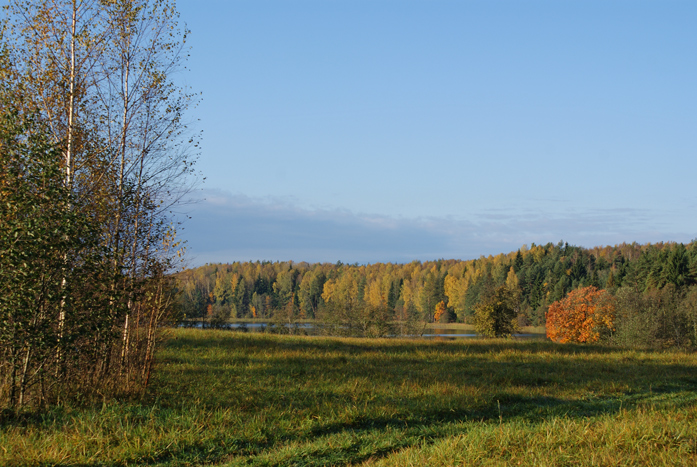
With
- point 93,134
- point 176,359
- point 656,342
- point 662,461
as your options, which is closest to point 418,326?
point 656,342

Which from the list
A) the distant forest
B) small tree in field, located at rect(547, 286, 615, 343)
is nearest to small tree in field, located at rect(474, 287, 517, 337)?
small tree in field, located at rect(547, 286, 615, 343)

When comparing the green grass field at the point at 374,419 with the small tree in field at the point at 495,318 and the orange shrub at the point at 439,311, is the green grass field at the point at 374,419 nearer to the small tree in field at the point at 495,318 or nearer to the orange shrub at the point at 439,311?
the small tree in field at the point at 495,318

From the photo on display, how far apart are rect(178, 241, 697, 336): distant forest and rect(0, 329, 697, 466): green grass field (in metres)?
Result: 45.6

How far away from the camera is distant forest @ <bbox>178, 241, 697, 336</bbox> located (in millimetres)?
74062

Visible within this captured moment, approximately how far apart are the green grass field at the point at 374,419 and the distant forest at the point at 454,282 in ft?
150

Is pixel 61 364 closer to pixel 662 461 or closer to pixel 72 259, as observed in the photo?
pixel 72 259

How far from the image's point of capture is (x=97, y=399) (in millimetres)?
9211

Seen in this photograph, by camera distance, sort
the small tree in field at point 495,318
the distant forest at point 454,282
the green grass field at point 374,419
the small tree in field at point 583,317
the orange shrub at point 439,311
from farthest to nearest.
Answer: the orange shrub at point 439,311 → the distant forest at point 454,282 → the small tree in field at point 583,317 → the small tree in field at point 495,318 → the green grass field at point 374,419

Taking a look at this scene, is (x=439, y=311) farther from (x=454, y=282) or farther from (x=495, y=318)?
(x=495, y=318)

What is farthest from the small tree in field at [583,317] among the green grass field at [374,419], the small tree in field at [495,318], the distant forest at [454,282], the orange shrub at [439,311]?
the orange shrub at [439,311]

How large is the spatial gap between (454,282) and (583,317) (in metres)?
79.2

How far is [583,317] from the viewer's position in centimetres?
5234

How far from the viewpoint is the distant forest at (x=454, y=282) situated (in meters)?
74.1

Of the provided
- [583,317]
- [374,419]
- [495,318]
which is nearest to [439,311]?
[583,317]
